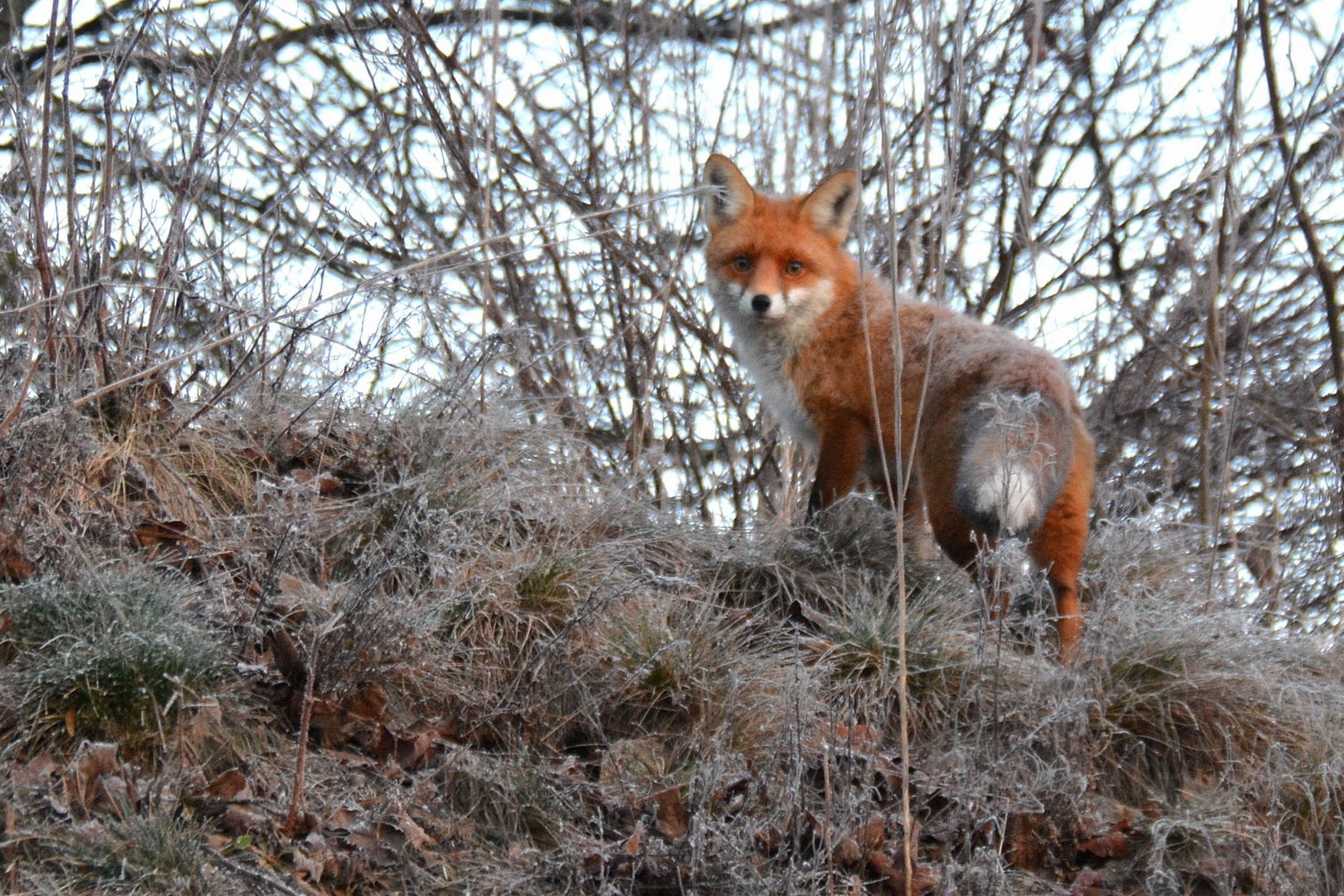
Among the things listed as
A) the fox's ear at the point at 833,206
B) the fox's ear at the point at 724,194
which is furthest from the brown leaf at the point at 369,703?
the fox's ear at the point at 833,206

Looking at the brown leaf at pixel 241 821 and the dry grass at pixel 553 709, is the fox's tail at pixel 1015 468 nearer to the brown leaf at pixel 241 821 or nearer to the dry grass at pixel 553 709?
the dry grass at pixel 553 709

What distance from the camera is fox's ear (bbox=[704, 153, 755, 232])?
5566mm

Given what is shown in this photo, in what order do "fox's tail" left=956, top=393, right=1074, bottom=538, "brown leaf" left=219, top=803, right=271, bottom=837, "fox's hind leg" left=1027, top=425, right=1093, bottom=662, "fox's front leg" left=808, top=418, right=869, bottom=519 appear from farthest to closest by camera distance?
"fox's front leg" left=808, top=418, right=869, bottom=519 < "fox's hind leg" left=1027, top=425, right=1093, bottom=662 < "fox's tail" left=956, top=393, right=1074, bottom=538 < "brown leaf" left=219, top=803, right=271, bottom=837

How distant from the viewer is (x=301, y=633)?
367cm

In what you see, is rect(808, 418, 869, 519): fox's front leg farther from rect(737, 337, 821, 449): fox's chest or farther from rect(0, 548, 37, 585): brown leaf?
rect(0, 548, 37, 585): brown leaf

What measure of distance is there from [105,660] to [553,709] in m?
1.25

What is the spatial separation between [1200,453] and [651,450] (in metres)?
2.61

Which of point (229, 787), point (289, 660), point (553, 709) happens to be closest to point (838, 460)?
point (553, 709)

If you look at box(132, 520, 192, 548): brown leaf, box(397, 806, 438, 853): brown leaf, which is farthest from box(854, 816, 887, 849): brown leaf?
box(132, 520, 192, 548): brown leaf

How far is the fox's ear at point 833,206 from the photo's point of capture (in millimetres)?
5527

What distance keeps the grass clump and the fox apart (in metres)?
2.17

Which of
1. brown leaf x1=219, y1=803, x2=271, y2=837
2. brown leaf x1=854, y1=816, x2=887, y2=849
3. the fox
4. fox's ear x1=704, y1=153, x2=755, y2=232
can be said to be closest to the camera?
brown leaf x1=219, y1=803, x2=271, y2=837

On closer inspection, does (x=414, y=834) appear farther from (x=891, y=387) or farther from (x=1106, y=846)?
(x=891, y=387)

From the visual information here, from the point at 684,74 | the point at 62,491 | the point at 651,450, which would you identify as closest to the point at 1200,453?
the point at 651,450
